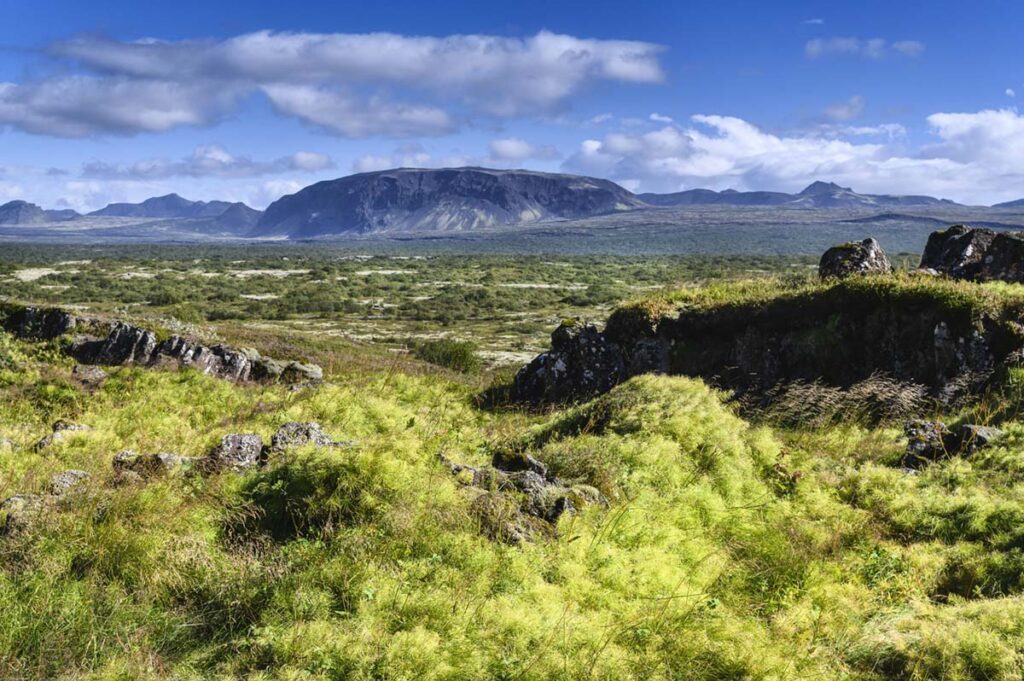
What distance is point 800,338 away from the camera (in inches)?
573

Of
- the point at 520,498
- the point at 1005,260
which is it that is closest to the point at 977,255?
the point at 1005,260

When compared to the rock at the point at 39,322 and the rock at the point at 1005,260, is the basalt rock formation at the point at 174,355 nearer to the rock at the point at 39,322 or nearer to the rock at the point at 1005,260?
the rock at the point at 39,322

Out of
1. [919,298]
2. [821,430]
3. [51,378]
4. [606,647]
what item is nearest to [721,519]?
[606,647]

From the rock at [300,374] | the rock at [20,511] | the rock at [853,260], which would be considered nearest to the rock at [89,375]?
the rock at [300,374]

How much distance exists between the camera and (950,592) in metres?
6.23

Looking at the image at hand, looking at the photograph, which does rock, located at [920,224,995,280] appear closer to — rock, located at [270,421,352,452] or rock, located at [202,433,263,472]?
rock, located at [270,421,352,452]

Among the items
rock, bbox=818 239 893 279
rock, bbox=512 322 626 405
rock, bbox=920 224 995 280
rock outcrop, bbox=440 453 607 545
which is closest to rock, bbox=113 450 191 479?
rock outcrop, bbox=440 453 607 545

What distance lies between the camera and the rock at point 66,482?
23.9 feet

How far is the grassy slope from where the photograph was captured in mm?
4887

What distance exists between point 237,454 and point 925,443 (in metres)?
10.0

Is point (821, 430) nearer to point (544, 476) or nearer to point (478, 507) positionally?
point (544, 476)

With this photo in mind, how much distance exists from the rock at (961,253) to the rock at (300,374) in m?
18.1

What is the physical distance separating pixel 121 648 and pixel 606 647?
3.75m

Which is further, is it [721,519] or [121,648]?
Result: [721,519]
